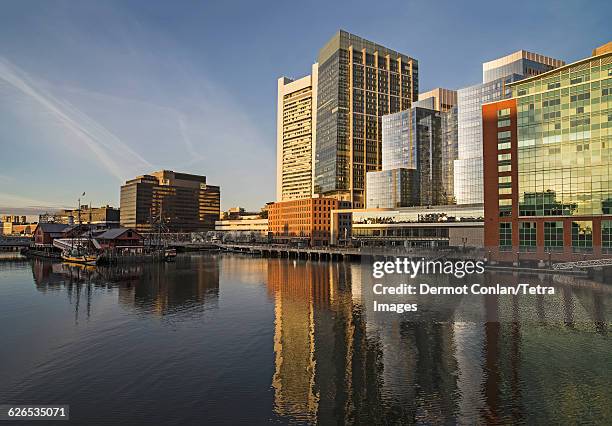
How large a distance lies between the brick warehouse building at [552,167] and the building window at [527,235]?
223 millimetres

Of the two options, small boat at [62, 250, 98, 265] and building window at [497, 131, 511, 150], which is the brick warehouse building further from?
small boat at [62, 250, 98, 265]

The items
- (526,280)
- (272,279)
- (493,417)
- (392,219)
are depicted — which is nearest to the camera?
(493,417)

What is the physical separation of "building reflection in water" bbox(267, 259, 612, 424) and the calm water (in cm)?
13

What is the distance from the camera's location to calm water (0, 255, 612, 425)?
2628cm

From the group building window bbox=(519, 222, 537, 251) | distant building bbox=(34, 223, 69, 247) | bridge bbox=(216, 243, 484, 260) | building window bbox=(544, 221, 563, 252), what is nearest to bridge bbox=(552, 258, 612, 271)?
building window bbox=(544, 221, 563, 252)

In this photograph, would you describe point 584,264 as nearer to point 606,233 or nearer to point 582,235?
point 582,235

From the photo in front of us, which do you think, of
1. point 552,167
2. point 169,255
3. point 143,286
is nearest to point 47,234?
point 169,255

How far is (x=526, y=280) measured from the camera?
8100 centimetres

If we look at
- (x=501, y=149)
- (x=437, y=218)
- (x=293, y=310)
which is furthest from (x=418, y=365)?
(x=437, y=218)

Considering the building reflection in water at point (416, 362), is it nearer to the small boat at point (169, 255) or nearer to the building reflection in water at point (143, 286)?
the building reflection in water at point (143, 286)

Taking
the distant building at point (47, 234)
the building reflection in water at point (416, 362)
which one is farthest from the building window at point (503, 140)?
the distant building at point (47, 234)

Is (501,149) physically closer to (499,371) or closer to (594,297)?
(594,297)

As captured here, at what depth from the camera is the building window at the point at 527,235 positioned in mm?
104062

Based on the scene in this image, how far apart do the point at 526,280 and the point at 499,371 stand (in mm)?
55866
